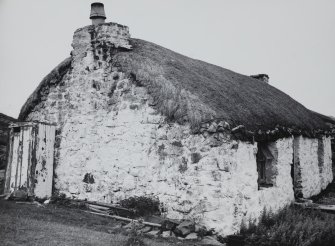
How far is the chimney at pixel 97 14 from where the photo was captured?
11.2m

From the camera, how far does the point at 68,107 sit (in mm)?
10031

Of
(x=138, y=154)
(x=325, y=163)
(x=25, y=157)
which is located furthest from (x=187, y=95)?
(x=325, y=163)

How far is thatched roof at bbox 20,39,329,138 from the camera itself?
7.88 m

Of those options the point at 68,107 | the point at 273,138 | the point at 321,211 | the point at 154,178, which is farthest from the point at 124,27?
the point at 321,211

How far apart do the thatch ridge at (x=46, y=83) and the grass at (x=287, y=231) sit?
6.77m

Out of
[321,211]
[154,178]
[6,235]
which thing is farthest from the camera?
[321,211]

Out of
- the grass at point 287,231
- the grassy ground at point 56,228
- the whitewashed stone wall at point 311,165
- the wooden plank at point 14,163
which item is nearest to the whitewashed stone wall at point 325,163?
the whitewashed stone wall at point 311,165

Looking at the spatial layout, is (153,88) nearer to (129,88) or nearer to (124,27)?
(129,88)

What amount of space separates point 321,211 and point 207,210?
4350mm

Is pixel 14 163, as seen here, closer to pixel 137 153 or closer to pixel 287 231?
pixel 137 153

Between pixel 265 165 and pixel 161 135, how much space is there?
3400mm

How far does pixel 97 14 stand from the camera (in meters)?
11.2

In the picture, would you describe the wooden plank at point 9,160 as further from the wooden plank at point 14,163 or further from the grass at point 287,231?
the grass at point 287,231

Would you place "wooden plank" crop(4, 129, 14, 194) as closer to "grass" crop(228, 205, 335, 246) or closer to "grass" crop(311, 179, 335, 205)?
"grass" crop(228, 205, 335, 246)
